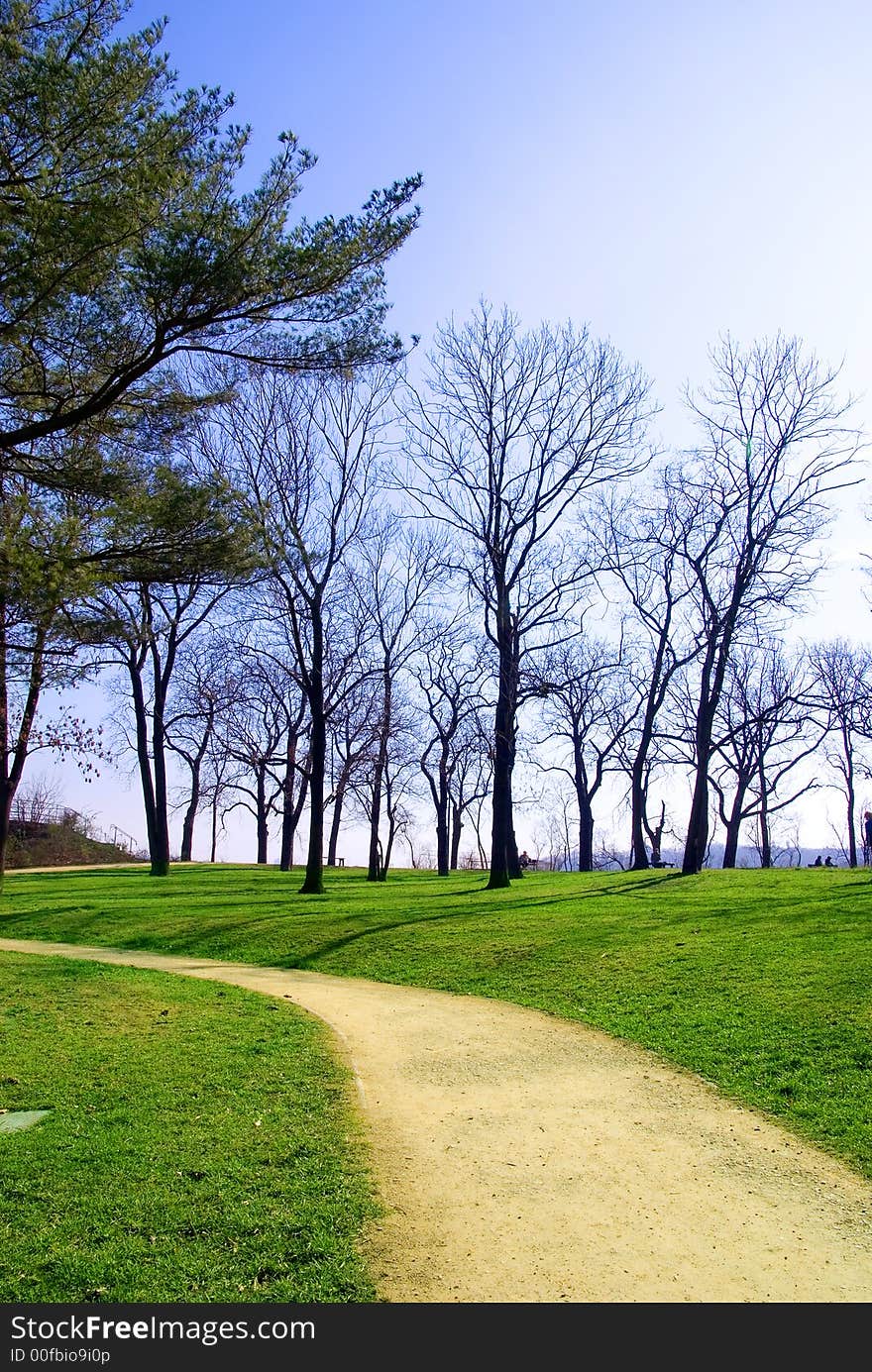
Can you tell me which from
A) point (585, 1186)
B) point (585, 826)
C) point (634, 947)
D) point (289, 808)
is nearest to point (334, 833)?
point (289, 808)

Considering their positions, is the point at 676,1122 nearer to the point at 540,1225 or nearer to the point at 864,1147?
the point at 864,1147

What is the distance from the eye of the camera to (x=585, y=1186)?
5070 mm

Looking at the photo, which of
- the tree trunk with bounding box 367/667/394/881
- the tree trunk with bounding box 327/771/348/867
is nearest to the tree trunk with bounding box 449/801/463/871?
the tree trunk with bounding box 327/771/348/867

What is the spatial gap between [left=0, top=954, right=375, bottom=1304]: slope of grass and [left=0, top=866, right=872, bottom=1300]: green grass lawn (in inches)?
132

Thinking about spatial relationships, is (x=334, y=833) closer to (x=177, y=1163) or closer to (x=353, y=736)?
(x=353, y=736)

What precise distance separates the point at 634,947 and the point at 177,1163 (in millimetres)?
8231

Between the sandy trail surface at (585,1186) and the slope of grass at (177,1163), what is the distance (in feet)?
1.11

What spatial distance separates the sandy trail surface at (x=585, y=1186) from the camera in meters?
3.95

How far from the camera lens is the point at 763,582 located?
22641mm

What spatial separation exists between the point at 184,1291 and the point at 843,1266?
315cm

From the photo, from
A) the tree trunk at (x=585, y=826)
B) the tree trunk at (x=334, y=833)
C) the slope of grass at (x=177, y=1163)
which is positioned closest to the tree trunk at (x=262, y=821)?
the tree trunk at (x=334, y=833)

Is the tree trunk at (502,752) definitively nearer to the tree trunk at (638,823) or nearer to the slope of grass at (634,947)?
the slope of grass at (634,947)

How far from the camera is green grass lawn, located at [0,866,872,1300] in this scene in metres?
7.16

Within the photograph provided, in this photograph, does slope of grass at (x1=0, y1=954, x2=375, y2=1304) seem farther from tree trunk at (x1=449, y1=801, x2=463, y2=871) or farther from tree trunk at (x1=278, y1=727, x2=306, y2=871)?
A: tree trunk at (x1=449, y1=801, x2=463, y2=871)
